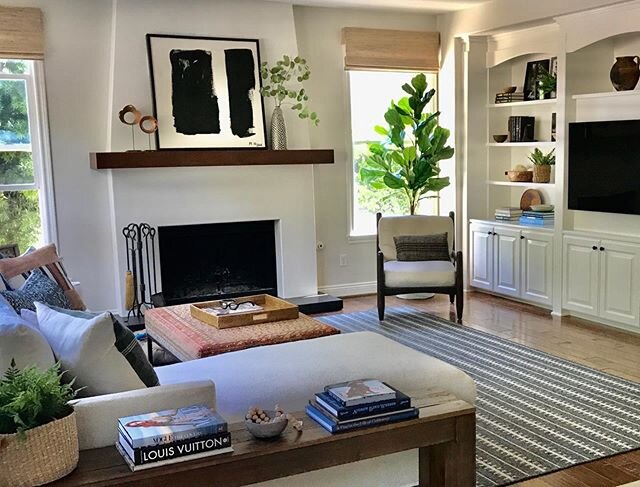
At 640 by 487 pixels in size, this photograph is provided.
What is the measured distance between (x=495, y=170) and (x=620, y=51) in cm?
164

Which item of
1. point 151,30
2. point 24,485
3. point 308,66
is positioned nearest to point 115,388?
point 24,485

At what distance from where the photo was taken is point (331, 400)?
214 cm

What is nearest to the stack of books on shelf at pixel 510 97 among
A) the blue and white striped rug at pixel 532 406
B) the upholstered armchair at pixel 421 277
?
the upholstered armchair at pixel 421 277

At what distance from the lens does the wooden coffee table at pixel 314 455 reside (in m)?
1.87

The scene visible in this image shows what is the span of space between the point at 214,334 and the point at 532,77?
4.13 metres

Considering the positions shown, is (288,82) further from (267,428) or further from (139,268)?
(267,428)

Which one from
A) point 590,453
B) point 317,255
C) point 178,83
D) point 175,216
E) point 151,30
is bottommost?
point 590,453

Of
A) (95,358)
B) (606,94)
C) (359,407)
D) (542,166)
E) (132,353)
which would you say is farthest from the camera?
(542,166)

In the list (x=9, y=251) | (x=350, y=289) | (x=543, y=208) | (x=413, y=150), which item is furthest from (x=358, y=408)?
(x=350, y=289)

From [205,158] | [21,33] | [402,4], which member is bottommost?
[205,158]

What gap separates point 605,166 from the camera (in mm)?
5359

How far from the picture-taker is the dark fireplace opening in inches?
234

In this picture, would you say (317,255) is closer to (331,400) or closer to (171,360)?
(171,360)

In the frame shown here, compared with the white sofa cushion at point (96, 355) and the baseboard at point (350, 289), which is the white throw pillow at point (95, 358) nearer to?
the white sofa cushion at point (96, 355)
